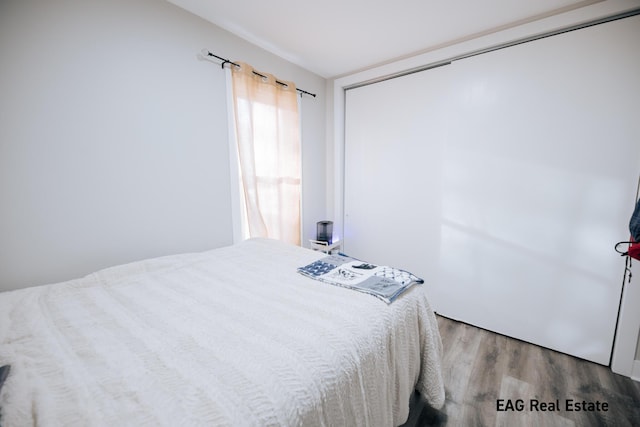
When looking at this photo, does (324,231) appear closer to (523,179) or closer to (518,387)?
(523,179)

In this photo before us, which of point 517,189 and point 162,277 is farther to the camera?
point 517,189

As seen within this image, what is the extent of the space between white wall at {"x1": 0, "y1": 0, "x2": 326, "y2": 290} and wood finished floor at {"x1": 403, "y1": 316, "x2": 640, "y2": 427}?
6.74 feet

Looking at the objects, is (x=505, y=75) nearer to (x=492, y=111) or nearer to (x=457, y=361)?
(x=492, y=111)

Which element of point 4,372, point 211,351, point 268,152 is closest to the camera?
point 4,372

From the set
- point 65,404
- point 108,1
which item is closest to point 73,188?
point 108,1

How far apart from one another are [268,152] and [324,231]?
1.15 metres

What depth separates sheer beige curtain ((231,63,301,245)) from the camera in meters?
2.19

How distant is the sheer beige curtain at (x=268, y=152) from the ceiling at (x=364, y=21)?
13.3 inches

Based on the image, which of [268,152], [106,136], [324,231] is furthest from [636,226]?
[106,136]

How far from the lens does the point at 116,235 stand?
5.32ft

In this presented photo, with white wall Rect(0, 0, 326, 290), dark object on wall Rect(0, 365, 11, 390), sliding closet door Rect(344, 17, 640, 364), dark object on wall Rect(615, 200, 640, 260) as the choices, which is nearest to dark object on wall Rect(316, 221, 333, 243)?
sliding closet door Rect(344, 17, 640, 364)

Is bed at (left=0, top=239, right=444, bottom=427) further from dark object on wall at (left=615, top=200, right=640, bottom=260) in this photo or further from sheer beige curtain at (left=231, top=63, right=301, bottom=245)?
dark object on wall at (left=615, top=200, right=640, bottom=260)

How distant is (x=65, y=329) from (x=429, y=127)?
2858 millimetres

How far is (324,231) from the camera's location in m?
3.01
